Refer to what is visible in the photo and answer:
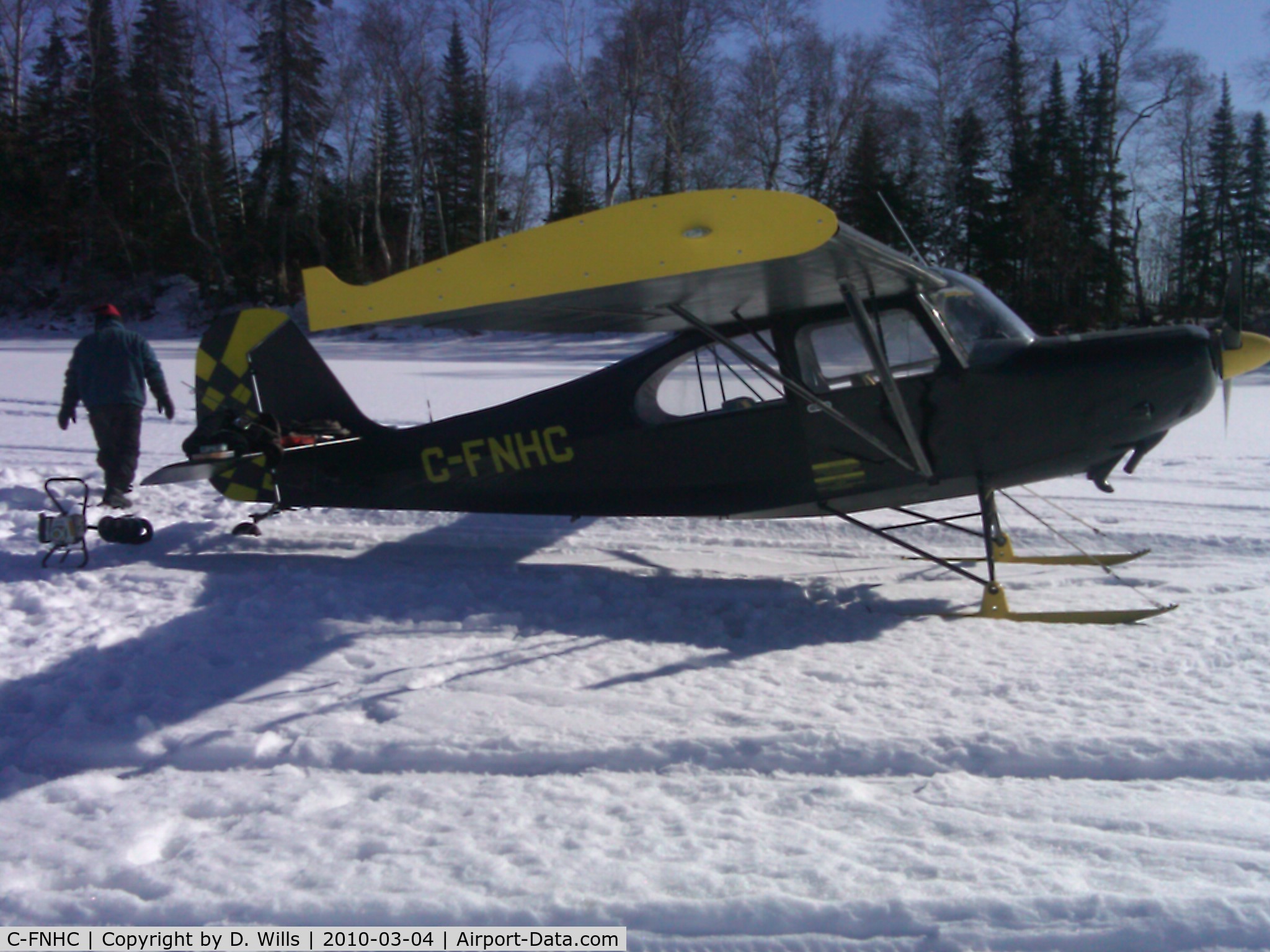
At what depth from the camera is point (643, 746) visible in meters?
3.21

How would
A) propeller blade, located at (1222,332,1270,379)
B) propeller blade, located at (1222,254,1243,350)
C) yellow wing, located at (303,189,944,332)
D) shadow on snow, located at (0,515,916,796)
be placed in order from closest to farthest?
shadow on snow, located at (0,515,916,796) < yellow wing, located at (303,189,944,332) < propeller blade, located at (1222,254,1243,350) < propeller blade, located at (1222,332,1270,379)

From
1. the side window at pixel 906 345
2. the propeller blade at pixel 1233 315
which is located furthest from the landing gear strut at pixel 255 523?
the propeller blade at pixel 1233 315

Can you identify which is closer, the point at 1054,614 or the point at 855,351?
the point at 1054,614

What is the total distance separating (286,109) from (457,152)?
23.9ft

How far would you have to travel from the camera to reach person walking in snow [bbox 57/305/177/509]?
6965mm

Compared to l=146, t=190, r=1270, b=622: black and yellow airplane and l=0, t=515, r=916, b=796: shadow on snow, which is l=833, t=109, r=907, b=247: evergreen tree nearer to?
l=146, t=190, r=1270, b=622: black and yellow airplane

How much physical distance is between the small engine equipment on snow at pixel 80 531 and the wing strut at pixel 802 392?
13.1ft

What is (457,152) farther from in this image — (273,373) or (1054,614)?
(1054,614)

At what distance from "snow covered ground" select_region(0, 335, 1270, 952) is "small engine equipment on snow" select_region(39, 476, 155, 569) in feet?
0.40

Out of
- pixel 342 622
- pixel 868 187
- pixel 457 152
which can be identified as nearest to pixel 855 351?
pixel 342 622

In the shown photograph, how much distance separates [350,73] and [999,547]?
3841 centimetres

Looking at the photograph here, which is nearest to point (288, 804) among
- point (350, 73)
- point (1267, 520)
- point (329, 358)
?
point (1267, 520)

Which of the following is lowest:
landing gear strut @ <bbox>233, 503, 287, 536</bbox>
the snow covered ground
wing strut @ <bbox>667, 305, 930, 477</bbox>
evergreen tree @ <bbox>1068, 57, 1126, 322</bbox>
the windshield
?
the snow covered ground
